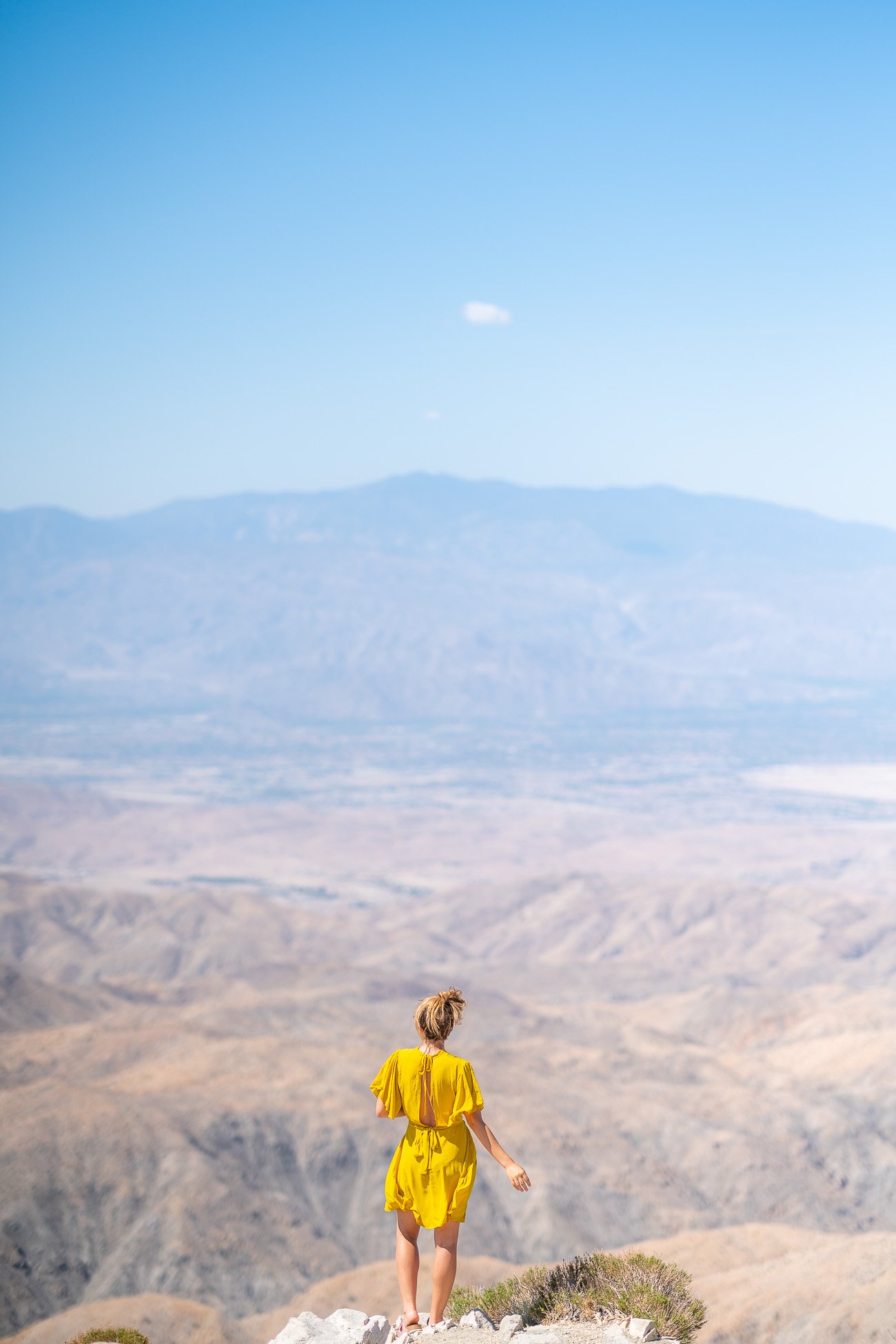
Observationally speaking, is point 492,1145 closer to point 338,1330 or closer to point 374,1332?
point 374,1332

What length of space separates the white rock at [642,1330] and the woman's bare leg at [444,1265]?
1437mm

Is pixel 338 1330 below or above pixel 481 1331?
below

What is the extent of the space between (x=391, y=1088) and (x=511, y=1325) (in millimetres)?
2093

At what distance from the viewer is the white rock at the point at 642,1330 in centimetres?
837

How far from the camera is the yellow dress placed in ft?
23.8

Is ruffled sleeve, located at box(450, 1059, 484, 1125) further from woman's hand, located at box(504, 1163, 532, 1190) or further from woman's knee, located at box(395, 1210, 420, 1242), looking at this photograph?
woman's knee, located at box(395, 1210, 420, 1242)

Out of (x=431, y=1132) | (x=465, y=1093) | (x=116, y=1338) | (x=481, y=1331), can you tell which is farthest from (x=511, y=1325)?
(x=116, y=1338)

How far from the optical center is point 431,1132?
7426mm

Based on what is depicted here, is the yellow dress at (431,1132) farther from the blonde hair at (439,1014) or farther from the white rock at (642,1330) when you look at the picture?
the white rock at (642,1330)

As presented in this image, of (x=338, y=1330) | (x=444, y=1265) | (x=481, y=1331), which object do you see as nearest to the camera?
(x=444, y=1265)

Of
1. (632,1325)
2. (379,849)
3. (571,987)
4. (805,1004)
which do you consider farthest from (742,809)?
(632,1325)

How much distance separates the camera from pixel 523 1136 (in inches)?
1892

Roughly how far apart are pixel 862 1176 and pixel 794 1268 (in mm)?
20534

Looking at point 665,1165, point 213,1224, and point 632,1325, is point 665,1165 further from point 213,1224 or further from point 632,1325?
point 632,1325
